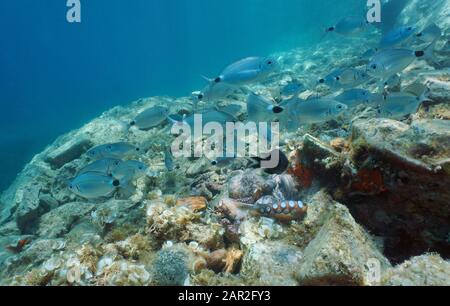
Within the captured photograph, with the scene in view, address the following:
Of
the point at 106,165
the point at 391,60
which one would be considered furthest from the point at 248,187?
the point at 391,60

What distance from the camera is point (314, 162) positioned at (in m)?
3.93

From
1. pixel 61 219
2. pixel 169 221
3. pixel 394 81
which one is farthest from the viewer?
pixel 394 81

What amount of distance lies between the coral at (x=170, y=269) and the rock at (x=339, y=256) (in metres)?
1.25

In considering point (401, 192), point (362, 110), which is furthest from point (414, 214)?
point (362, 110)

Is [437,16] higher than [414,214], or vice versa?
[437,16]

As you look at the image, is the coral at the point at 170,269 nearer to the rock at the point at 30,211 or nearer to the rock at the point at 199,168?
the rock at the point at 199,168

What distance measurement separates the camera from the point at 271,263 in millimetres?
2959

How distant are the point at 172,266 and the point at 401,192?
2.49 m

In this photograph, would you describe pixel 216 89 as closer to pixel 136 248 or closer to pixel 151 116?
pixel 151 116

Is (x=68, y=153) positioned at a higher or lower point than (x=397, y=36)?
lower

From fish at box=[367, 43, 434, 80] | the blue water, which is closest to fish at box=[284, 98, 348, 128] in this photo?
fish at box=[367, 43, 434, 80]

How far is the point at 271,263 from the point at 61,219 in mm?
5466
